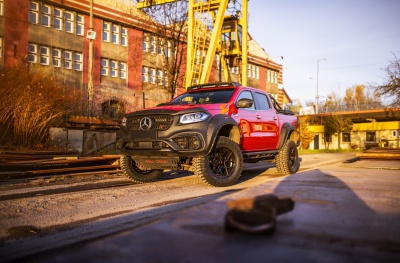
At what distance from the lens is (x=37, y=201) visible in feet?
14.8

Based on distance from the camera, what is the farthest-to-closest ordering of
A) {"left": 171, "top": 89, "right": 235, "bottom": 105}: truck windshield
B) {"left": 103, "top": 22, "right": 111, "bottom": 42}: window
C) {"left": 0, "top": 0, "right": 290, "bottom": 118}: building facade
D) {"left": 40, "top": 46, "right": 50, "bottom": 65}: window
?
{"left": 103, "top": 22, "right": 111, "bottom": 42}: window → {"left": 40, "top": 46, "right": 50, "bottom": 65}: window → {"left": 0, "top": 0, "right": 290, "bottom": 118}: building facade → {"left": 171, "top": 89, "right": 235, "bottom": 105}: truck windshield

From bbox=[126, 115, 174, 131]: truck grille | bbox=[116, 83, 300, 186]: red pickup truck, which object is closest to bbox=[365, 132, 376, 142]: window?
bbox=[116, 83, 300, 186]: red pickup truck

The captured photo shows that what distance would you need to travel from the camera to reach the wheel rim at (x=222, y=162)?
19.5ft

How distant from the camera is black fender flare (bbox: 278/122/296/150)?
8055mm

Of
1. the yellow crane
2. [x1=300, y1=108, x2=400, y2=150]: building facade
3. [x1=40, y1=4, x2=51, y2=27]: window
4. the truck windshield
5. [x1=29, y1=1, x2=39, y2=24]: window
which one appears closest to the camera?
the truck windshield

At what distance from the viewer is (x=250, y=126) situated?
7043 mm

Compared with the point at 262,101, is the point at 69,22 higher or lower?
higher

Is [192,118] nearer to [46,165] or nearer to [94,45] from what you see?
[46,165]

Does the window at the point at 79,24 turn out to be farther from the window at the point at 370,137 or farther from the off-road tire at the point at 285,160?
the window at the point at 370,137

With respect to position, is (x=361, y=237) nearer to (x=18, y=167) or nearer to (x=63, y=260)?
(x=63, y=260)

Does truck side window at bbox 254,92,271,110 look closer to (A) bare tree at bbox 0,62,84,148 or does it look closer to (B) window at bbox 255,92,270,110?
(B) window at bbox 255,92,270,110

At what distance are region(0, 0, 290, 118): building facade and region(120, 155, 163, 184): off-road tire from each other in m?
12.7

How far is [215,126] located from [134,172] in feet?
6.64

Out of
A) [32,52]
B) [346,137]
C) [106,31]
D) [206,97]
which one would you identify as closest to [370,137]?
[346,137]
